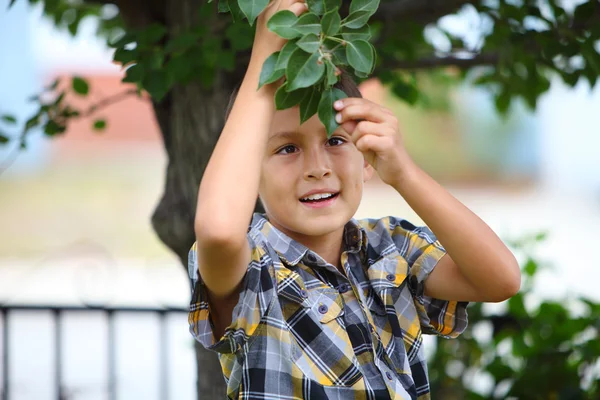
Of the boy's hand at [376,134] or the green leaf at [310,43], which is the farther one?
the boy's hand at [376,134]

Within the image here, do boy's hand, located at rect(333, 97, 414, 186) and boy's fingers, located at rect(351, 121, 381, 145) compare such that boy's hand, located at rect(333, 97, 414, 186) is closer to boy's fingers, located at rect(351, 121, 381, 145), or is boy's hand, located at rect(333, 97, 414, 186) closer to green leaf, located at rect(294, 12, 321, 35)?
boy's fingers, located at rect(351, 121, 381, 145)

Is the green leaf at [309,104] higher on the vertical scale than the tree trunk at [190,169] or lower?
lower

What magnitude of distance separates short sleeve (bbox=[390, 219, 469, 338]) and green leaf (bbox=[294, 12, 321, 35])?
0.62 meters

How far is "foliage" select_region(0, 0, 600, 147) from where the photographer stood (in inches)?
55.7

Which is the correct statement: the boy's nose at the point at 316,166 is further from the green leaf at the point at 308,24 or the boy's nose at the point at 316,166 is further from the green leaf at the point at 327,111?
the green leaf at the point at 308,24

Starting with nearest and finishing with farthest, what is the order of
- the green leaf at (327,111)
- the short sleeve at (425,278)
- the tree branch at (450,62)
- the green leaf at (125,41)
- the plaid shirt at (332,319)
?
the green leaf at (327,111), the plaid shirt at (332,319), the short sleeve at (425,278), the green leaf at (125,41), the tree branch at (450,62)

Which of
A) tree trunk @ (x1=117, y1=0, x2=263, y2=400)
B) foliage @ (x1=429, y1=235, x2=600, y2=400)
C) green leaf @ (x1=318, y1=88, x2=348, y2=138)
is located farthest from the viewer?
foliage @ (x1=429, y1=235, x2=600, y2=400)

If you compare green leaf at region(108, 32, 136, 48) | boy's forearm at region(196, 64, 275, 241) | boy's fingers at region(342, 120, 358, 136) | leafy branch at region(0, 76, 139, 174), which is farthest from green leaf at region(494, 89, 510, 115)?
boy's forearm at region(196, 64, 275, 241)

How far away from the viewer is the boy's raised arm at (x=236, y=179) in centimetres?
143

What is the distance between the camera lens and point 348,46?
1434 millimetres

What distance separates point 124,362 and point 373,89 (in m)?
7.24

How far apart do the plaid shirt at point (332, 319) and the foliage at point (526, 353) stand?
75.2 inches

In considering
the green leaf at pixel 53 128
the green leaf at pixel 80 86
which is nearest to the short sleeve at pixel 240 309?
the green leaf at pixel 53 128

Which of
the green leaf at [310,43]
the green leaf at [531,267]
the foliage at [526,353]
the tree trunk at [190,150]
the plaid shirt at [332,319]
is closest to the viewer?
the green leaf at [310,43]
